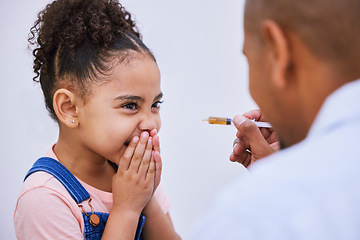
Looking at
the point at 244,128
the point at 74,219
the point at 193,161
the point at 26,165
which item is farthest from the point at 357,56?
the point at 26,165

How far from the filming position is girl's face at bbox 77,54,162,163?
36.9 inches

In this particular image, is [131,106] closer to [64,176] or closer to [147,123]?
[147,123]

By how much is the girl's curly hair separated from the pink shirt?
0.72 feet

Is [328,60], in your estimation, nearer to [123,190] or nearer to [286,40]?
[286,40]

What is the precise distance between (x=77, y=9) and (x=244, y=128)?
0.53 meters

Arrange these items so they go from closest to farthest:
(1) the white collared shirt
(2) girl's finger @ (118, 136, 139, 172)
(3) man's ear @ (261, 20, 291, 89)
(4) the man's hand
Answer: (1) the white collared shirt < (3) man's ear @ (261, 20, 291, 89) < (2) girl's finger @ (118, 136, 139, 172) < (4) the man's hand

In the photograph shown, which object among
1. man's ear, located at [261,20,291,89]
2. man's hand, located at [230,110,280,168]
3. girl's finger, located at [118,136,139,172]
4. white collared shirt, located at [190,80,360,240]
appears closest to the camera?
white collared shirt, located at [190,80,360,240]

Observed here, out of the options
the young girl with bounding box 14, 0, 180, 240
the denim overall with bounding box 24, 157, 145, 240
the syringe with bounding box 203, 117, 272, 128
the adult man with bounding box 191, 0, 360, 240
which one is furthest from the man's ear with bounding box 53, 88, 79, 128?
the adult man with bounding box 191, 0, 360, 240

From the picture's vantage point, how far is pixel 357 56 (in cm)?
52

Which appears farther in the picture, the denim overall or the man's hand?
the man's hand

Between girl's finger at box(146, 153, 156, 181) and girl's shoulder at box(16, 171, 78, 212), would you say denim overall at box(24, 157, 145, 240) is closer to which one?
girl's shoulder at box(16, 171, 78, 212)

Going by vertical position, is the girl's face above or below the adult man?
above

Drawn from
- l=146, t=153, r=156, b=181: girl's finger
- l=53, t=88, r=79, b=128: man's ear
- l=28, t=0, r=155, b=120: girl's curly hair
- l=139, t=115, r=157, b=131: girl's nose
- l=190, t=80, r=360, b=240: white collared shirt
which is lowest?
l=190, t=80, r=360, b=240: white collared shirt

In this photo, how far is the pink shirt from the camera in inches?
33.8
